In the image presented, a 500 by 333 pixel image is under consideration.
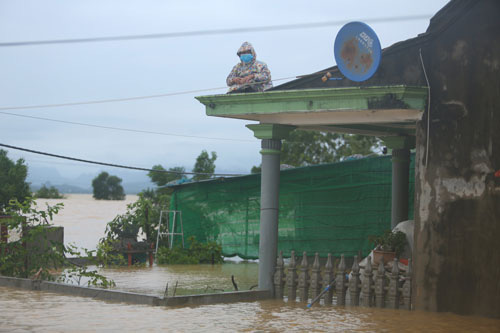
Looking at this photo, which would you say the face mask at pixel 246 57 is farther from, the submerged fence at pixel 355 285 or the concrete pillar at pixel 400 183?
the concrete pillar at pixel 400 183

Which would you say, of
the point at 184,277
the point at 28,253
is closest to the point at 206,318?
the point at 28,253

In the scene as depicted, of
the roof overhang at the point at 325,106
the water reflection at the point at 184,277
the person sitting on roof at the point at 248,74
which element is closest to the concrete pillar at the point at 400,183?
the roof overhang at the point at 325,106

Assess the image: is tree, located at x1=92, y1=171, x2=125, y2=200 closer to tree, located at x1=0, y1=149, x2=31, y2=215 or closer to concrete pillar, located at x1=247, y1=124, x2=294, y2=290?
tree, located at x1=0, y1=149, x2=31, y2=215

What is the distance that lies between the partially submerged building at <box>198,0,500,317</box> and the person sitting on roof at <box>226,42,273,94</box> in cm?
109

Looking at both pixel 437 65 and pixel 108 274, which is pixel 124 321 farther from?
pixel 108 274

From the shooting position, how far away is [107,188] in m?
71.6

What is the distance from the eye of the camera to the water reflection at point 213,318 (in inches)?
339

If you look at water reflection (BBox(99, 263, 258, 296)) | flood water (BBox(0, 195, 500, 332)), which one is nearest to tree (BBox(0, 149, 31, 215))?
water reflection (BBox(99, 263, 258, 296))

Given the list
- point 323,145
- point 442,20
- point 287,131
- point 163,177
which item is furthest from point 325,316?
point 163,177

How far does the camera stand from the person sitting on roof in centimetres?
1216

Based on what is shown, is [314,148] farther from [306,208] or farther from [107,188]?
[107,188]

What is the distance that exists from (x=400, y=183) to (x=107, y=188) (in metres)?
59.7

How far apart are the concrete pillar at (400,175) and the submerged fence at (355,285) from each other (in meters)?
3.17

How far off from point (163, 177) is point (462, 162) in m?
32.0
